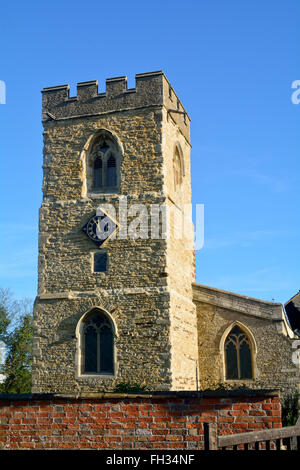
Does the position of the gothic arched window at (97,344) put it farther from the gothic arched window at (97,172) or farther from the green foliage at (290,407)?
the green foliage at (290,407)

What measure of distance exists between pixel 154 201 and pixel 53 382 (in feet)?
19.0

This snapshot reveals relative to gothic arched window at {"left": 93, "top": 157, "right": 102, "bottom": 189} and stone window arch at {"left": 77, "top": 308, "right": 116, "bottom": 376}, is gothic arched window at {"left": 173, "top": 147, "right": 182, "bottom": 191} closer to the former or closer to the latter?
gothic arched window at {"left": 93, "top": 157, "right": 102, "bottom": 189}

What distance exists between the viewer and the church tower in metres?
15.4

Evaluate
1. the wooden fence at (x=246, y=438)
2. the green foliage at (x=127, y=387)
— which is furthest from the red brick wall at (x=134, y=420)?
the green foliage at (x=127, y=387)

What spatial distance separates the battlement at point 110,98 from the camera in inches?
669

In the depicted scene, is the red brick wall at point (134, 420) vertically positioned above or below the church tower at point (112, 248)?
below

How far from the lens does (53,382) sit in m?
15.6

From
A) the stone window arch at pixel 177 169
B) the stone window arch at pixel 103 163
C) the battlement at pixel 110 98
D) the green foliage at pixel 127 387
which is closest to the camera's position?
the green foliage at pixel 127 387

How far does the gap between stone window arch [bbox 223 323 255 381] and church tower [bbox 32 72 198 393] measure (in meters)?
0.99

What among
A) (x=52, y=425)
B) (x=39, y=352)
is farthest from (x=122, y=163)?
(x=52, y=425)

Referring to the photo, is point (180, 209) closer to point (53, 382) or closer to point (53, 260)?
point (53, 260)

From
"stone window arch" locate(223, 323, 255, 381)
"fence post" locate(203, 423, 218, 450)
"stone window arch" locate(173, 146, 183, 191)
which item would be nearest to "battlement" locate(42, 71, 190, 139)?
"stone window arch" locate(173, 146, 183, 191)

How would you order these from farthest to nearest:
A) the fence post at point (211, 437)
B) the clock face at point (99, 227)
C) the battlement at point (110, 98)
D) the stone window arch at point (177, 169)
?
1. the stone window arch at point (177, 169)
2. the battlement at point (110, 98)
3. the clock face at point (99, 227)
4. the fence post at point (211, 437)
